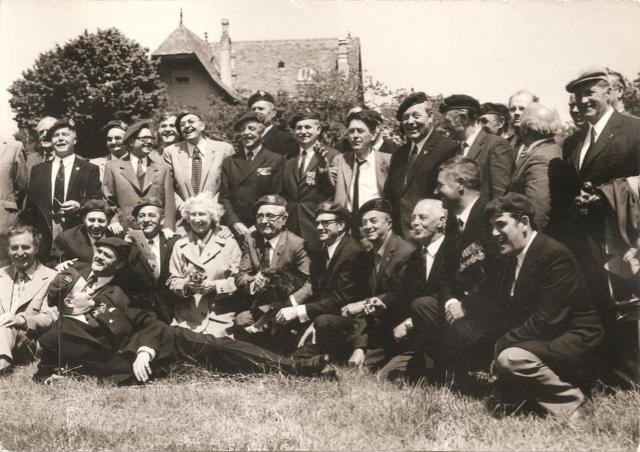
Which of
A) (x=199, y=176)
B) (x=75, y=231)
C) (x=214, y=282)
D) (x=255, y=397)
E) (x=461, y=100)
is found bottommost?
(x=255, y=397)

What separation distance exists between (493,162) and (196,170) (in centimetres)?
316

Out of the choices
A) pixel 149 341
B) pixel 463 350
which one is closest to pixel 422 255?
pixel 463 350

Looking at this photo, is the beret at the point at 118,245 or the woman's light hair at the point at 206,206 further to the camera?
the woman's light hair at the point at 206,206

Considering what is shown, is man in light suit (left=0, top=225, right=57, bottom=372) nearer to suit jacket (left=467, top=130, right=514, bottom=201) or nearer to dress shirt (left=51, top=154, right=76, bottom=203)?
dress shirt (left=51, top=154, right=76, bottom=203)

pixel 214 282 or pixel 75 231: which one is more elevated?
pixel 75 231

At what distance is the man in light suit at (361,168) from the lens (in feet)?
18.3

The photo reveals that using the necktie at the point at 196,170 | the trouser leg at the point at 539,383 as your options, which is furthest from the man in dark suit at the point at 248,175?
the trouser leg at the point at 539,383

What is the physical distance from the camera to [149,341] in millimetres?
4938

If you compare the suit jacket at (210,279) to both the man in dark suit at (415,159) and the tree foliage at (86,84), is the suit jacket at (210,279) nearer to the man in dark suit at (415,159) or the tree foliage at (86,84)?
the man in dark suit at (415,159)

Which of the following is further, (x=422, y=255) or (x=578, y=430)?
(x=422, y=255)

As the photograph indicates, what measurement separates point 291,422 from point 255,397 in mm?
631

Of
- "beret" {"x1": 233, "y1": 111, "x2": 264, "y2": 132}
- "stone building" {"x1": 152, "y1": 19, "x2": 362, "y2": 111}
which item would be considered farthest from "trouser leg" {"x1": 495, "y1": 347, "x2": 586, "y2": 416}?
"stone building" {"x1": 152, "y1": 19, "x2": 362, "y2": 111}

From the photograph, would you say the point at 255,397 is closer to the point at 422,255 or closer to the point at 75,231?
the point at 422,255

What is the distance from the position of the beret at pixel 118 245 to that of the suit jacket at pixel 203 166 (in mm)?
1388
